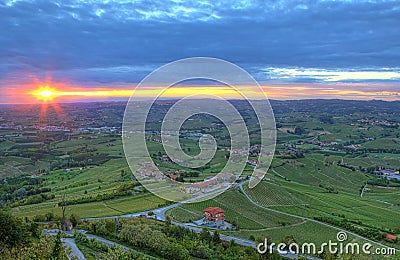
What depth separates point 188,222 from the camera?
18.9m

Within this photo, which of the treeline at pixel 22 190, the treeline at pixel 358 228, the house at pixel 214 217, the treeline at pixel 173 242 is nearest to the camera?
the treeline at pixel 173 242

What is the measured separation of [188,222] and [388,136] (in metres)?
54.9

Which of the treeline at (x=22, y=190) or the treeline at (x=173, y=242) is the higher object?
the treeline at (x=173, y=242)

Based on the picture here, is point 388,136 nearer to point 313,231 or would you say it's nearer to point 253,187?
point 253,187

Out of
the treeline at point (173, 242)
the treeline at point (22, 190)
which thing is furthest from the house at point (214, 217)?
the treeline at point (22, 190)

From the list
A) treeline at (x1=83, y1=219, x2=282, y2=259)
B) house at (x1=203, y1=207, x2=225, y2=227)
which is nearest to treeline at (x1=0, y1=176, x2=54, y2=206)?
treeline at (x1=83, y1=219, x2=282, y2=259)

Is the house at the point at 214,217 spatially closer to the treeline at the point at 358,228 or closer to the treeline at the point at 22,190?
the treeline at the point at 358,228

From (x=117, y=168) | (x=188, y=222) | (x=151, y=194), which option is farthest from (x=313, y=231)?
(x=117, y=168)

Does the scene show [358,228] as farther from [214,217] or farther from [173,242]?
[173,242]

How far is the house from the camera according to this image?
18.8 m

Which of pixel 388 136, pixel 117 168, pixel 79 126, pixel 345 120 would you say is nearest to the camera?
pixel 117 168

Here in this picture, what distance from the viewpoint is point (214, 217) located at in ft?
62.4

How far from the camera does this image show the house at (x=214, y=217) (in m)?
18.8

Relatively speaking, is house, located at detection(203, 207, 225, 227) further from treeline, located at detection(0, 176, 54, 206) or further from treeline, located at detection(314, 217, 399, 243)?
treeline, located at detection(0, 176, 54, 206)
